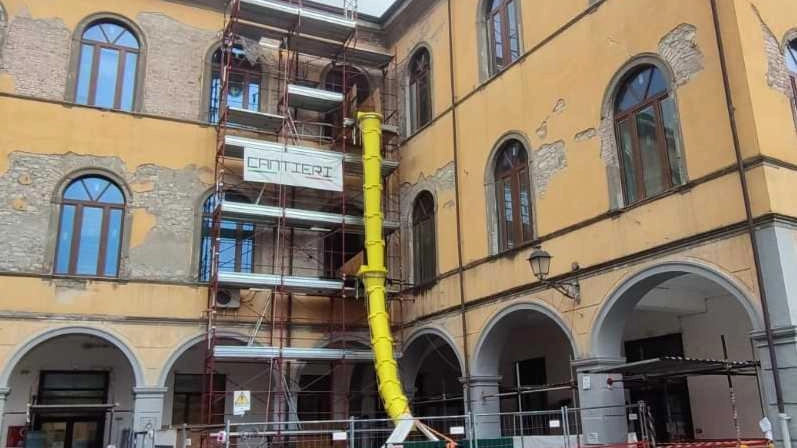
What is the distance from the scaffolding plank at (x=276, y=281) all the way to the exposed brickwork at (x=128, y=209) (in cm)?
114

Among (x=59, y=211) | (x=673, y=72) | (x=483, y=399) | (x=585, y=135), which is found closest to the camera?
(x=673, y=72)

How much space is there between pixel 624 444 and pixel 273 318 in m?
8.36

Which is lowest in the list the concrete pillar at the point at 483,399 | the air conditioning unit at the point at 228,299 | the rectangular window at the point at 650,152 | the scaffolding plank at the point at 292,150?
the concrete pillar at the point at 483,399

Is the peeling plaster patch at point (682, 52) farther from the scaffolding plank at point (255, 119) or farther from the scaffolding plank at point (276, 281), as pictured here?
the scaffolding plank at point (255, 119)

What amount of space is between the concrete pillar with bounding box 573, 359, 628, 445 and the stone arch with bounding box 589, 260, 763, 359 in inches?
9.5

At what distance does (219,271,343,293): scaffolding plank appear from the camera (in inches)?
609

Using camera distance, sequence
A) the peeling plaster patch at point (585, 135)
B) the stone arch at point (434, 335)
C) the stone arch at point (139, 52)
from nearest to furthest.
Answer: the peeling plaster patch at point (585, 135) → the stone arch at point (434, 335) → the stone arch at point (139, 52)

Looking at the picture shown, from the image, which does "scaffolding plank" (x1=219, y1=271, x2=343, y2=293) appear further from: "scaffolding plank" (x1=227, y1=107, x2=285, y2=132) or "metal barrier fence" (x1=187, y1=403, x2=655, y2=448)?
"scaffolding plank" (x1=227, y1=107, x2=285, y2=132)

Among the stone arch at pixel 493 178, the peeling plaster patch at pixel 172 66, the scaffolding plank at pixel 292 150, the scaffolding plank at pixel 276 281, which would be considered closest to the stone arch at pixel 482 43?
the stone arch at pixel 493 178

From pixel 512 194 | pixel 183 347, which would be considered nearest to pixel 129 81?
pixel 183 347

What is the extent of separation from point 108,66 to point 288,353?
7.56 meters

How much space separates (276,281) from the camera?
51.6 feet

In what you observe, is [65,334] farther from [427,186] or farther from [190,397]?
[427,186]

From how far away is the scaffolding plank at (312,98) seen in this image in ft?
56.1
